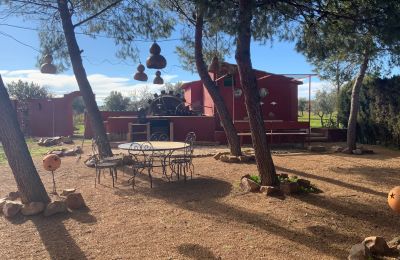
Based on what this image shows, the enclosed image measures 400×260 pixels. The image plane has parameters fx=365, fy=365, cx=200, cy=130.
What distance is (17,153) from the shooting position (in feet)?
15.2

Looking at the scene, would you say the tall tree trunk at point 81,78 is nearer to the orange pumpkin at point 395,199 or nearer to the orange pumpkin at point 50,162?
the orange pumpkin at point 50,162

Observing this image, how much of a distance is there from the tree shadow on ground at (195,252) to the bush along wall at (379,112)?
9984 mm

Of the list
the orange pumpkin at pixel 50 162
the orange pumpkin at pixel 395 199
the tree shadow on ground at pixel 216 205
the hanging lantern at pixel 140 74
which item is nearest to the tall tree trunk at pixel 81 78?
the hanging lantern at pixel 140 74

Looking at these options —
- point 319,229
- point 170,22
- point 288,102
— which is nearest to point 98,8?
point 170,22

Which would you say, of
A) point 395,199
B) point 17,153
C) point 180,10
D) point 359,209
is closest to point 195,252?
point 395,199

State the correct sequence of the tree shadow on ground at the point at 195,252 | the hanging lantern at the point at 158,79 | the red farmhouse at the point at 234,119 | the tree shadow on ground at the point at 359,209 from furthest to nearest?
1. the red farmhouse at the point at 234,119
2. the hanging lantern at the point at 158,79
3. the tree shadow on ground at the point at 359,209
4. the tree shadow on ground at the point at 195,252

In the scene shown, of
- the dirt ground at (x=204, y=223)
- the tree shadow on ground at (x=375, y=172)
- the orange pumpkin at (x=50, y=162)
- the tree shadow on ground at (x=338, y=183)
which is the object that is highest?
the orange pumpkin at (x=50, y=162)

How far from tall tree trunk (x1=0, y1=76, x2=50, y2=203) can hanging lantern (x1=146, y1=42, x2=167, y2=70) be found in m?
2.62

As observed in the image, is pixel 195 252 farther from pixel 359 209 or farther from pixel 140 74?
pixel 140 74

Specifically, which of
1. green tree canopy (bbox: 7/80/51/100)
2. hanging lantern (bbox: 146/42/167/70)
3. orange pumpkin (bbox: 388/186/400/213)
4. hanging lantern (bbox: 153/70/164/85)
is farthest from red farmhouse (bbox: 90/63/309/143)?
green tree canopy (bbox: 7/80/51/100)

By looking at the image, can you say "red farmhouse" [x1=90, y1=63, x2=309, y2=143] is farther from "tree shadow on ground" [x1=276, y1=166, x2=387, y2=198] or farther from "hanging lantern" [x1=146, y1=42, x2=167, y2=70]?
"hanging lantern" [x1=146, y1=42, x2=167, y2=70]

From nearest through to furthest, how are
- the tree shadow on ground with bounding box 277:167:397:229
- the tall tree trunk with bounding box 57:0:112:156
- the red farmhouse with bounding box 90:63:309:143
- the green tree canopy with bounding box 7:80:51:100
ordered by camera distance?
1. the tree shadow on ground with bounding box 277:167:397:229
2. the tall tree trunk with bounding box 57:0:112:156
3. the red farmhouse with bounding box 90:63:309:143
4. the green tree canopy with bounding box 7:80:51:100

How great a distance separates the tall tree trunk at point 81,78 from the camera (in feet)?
26.9

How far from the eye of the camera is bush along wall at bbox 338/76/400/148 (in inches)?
463
